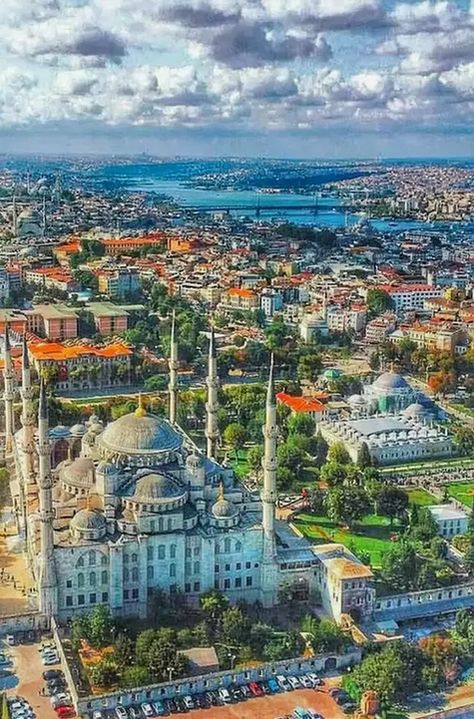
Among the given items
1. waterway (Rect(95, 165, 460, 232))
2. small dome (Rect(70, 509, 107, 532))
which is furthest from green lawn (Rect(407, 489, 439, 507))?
waterway (Rect(95, 165, 460, 232))

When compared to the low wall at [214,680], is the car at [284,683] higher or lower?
lower

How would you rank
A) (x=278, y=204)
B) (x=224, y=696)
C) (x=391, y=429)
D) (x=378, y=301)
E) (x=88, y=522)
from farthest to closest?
1. (x=278, y=204)
2. (x=378, y=301)
3. (x=391, y=429)
4. (x=88, y=522)
5. (x=224, y=696)

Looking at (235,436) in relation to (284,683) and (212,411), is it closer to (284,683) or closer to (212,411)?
(212,411)

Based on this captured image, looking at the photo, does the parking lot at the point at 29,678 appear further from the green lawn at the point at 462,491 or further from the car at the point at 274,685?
the green lawn at the point at 462,491

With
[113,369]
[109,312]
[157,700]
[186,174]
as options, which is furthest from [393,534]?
[186,174]

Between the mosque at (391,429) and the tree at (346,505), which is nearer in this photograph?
the tree at (346,505)

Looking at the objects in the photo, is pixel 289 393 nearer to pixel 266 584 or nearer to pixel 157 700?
pixel 266 584

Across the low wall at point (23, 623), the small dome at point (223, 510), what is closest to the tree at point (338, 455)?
the small dome at point (223, 510)

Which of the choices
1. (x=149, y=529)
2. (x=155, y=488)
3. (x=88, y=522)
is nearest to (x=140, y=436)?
(x=155, y=488)
